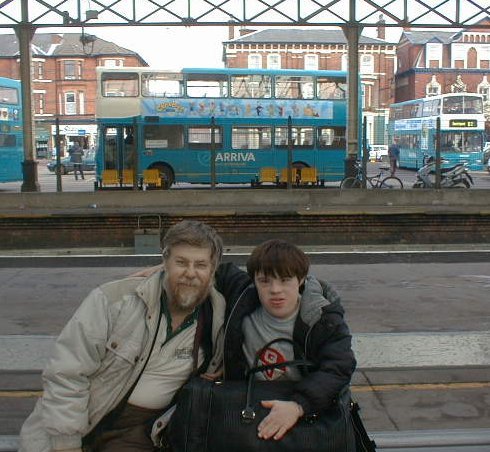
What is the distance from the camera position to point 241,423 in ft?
8.00

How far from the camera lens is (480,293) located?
8.73m

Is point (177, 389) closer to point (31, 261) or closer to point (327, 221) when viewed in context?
point (31, 261)

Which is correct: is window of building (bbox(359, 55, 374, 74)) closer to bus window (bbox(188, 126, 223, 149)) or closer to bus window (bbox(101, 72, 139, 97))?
bus window (bbox(188, 126, 223, 149))

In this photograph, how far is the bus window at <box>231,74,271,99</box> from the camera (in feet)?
82.2

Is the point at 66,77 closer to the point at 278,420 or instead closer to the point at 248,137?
the point at 248,137

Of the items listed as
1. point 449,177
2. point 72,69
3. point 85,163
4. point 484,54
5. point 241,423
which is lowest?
point 241,423

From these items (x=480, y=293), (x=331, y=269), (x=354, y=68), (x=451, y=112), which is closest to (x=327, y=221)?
(x=331, y=269)

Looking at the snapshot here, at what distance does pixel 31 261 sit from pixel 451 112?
29.2 meters

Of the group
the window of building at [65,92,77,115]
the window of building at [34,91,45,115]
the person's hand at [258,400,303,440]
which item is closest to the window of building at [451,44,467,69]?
the window of building at [65,92,77,115]

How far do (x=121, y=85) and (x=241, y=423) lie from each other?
76.8 feet

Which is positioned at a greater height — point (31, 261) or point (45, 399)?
point (45, 399)

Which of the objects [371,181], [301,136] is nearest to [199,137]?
[301,136]

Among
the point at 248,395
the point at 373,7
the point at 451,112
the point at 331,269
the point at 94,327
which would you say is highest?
the point at 373,7

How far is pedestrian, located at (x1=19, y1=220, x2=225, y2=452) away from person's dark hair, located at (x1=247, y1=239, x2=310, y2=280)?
0.19 metres
